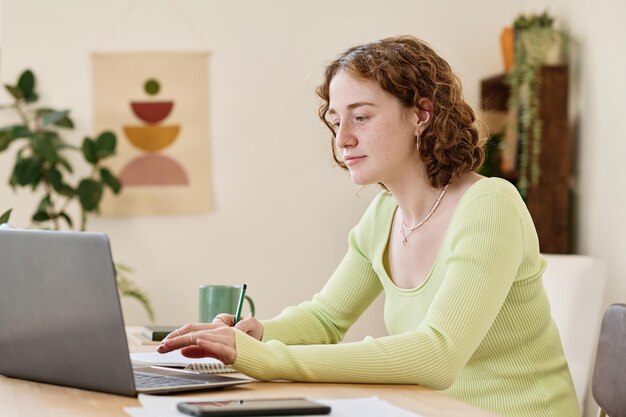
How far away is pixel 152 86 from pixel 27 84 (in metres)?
0.50

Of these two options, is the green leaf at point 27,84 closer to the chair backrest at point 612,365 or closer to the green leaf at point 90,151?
the green leaf at point 90,151

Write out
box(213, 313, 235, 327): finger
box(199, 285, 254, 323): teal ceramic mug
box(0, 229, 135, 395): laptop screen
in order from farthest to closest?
box(199, 285, 254, 323): teal ceramic mug < box(213, 313, 235, 327): finger < box(0, 229, 135, 395): laptop screen

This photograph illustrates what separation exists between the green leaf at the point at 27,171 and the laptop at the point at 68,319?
2404 millimetres

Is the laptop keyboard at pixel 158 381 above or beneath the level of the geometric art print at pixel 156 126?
beneath

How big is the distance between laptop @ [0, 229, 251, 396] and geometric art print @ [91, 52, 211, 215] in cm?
264

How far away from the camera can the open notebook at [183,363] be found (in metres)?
1.47

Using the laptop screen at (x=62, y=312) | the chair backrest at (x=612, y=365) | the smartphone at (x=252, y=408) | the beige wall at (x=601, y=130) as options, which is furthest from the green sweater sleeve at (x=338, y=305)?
the beige wall at (x=601, y=130)

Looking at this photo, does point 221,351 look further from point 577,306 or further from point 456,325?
point 577,306

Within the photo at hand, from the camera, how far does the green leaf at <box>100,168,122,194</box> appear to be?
3803 mm

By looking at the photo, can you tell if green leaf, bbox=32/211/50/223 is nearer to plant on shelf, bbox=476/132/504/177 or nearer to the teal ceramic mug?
plant on shelf, bbox=476/132/504/177

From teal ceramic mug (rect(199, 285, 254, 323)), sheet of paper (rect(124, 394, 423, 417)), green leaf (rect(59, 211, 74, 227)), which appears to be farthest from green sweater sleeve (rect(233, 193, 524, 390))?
green leaf (rect(59, 211, 74, 227))

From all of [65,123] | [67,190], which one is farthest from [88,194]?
[65,123]

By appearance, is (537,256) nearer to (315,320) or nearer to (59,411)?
(315,320)

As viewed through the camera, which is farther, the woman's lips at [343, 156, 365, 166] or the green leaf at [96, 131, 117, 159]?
the green leaf at [96, 131, 117, 159]
